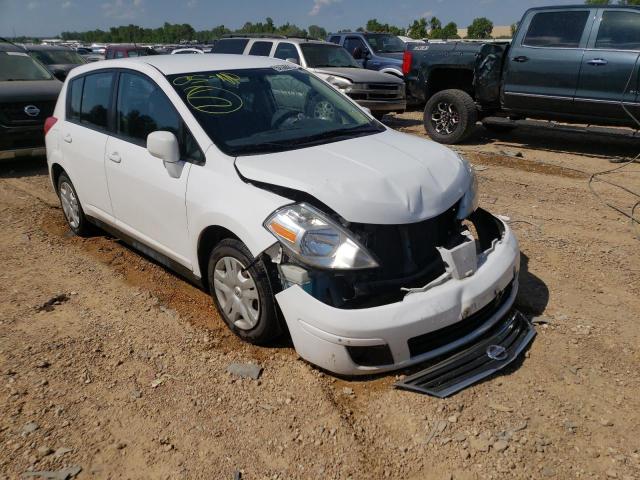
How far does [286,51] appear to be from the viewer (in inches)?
451

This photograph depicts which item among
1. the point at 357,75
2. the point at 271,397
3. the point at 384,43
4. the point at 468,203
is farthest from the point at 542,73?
the point at 384,43

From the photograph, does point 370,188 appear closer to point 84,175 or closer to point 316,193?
point 316,193

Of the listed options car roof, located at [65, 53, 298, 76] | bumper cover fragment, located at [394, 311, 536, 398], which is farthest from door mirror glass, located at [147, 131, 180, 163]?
bumper cover fragment, located at [394, 311, 536, 398]

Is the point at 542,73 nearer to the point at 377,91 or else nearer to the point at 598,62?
the point at 598,62

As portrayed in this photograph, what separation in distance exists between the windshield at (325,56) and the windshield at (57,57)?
7647 millimetres

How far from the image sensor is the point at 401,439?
2660 mm

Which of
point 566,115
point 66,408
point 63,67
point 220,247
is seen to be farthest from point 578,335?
point 63,67

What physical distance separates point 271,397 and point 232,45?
1066 cm

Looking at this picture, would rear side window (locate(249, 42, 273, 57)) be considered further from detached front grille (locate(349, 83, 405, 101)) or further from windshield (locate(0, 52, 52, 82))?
windshield (locate(0, 52, 52, 82))

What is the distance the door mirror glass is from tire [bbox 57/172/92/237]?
79.7 inches

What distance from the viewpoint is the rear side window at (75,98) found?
194 inches

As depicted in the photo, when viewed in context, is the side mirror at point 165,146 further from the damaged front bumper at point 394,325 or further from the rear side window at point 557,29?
the rear side window at point 557,29

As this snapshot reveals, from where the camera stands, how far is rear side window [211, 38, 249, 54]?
11922 mm

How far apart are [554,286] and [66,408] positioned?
135 inches
